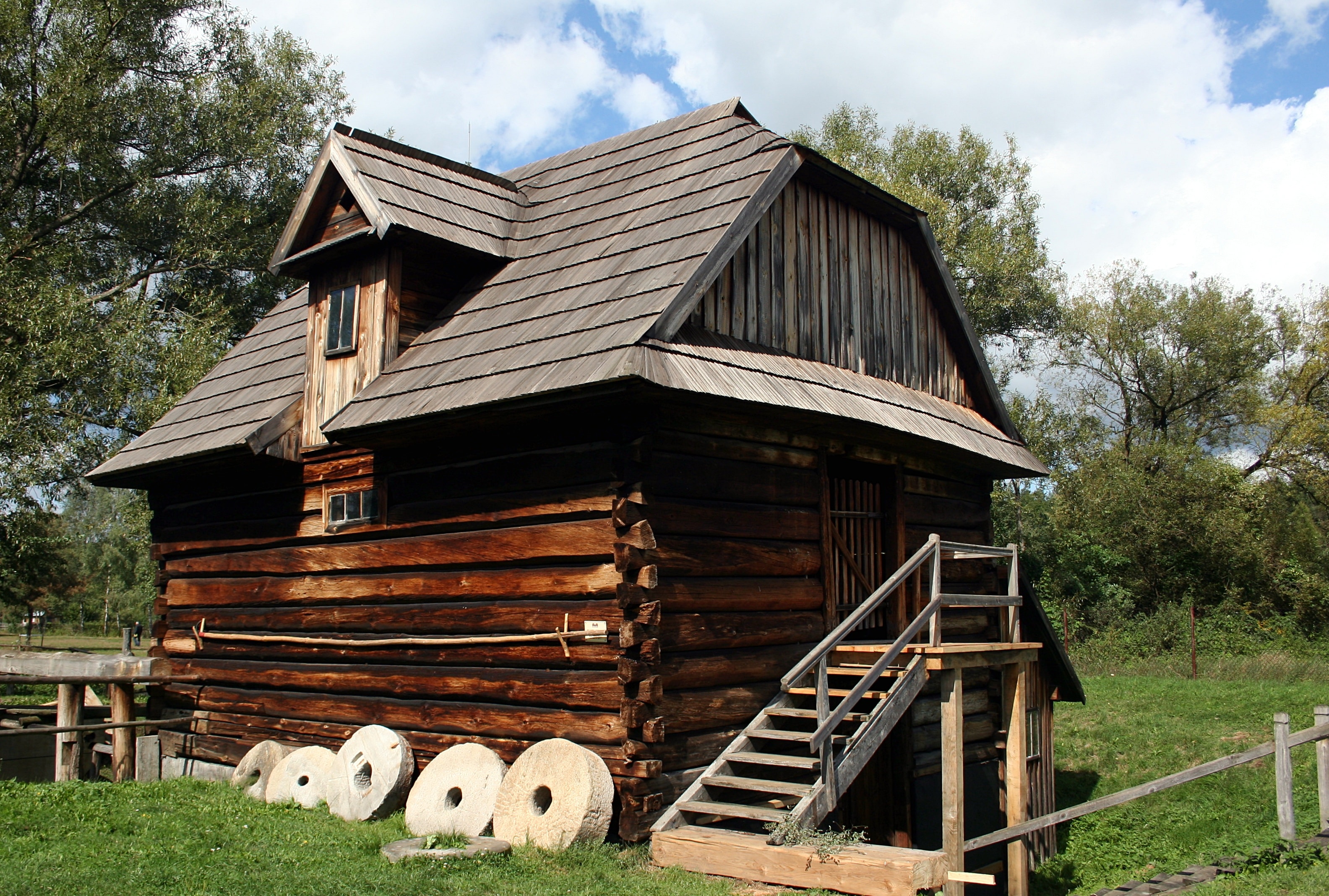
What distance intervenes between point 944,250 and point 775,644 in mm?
23046

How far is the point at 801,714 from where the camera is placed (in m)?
8.34

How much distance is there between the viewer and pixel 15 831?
25.7 feet

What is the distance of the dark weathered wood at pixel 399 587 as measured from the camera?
829 centimetres

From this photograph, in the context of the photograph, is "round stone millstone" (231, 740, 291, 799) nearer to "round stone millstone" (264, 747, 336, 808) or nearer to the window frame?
"round stone millstone" (264, 747, 336, 808)

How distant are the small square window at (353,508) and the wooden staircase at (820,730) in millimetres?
3994

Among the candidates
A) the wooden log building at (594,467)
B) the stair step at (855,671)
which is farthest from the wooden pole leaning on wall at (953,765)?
the wooden log building at (594,467)

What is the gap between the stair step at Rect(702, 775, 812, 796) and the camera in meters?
7.43

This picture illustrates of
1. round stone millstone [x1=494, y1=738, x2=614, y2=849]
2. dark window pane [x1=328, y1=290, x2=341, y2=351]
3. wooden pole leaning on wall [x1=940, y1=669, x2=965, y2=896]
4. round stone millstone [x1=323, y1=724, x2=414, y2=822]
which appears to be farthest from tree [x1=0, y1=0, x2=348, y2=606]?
wooden pole leaning on wall [x1=940, y1=669, x2=965, y2=896]

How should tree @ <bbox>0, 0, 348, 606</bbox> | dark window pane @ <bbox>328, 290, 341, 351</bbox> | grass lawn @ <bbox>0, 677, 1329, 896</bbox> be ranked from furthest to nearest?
1. tree @ <bbox>0, 0, 348, 606</bbox>
2. dark window pane @ <bbox>328, 290, 341, 351</bbox>
3. grass lawn @ <bbox>0, 677, 1329, 896</bbox>

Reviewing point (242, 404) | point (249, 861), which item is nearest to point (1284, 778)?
point (249, 861)

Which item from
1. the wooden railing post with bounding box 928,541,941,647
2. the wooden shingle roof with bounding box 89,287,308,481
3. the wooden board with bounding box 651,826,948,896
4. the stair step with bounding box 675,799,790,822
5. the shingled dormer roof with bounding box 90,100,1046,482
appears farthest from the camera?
the wooden shingle roof with bounding box 89,287,308,481

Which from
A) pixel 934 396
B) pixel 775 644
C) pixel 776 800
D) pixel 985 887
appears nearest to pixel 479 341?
pixel 775 644

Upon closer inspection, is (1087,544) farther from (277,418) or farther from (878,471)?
(277,418)

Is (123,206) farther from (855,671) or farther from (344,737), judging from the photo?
(855,671)
